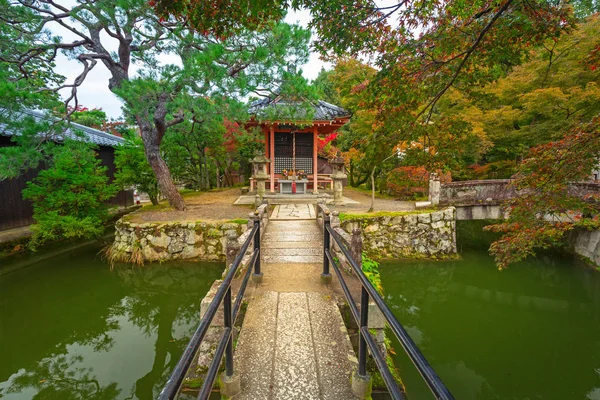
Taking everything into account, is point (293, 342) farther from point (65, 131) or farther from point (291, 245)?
point (65, 131)

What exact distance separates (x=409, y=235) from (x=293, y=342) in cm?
748

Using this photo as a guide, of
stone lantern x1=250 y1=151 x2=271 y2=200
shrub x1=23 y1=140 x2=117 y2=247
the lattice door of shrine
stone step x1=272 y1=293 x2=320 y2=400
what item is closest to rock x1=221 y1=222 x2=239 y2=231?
stone lantern x1=250 y1=151 x2=271 y2=200

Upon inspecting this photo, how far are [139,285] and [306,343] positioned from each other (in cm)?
616

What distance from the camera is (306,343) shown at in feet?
9.00

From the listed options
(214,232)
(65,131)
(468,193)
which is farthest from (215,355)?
(468,193)

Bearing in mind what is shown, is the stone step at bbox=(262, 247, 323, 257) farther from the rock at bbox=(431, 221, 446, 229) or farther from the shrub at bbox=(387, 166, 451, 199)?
the shrub at bbox=(387, 166, 451, 199)

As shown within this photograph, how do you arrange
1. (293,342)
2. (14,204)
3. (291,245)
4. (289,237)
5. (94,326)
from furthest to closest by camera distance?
(14,204) → (289,237) → (291,245) → (94,326) → (293,342)

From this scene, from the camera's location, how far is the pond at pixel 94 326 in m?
A: 4.12

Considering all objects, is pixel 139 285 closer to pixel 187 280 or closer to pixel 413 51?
pixel 187 280

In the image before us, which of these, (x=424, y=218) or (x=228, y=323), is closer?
(x=228, y=323)

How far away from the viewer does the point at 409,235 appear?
932 centimetres

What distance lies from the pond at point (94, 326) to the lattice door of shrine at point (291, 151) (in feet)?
20.7

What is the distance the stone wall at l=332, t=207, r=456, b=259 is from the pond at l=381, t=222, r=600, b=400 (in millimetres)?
510

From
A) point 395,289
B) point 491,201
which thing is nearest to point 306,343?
point 395,289
